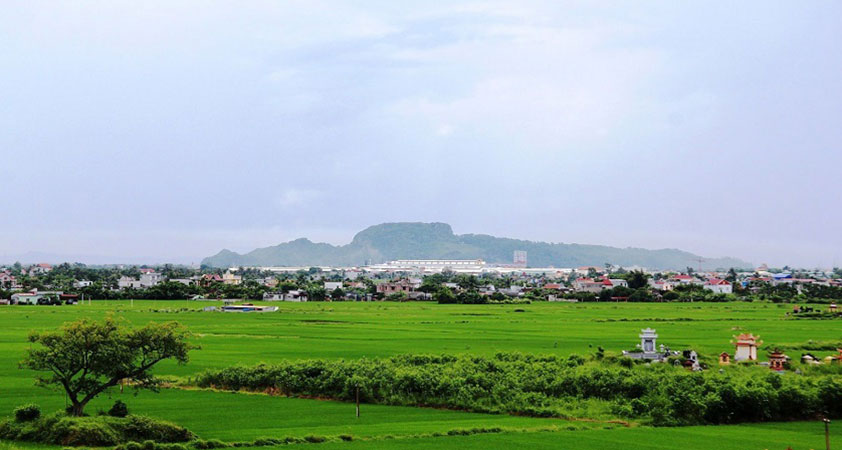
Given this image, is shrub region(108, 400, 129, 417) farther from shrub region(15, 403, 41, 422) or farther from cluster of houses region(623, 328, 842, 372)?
cluster of houses region(623, 328, 842, 372)

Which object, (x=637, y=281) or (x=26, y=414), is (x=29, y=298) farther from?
(x=637, y=281)

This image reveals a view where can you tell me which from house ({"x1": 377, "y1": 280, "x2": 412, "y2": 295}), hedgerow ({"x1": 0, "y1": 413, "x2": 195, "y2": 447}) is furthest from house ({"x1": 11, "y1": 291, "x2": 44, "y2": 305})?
hedgerow ({"x1": 0, "y1": 413, "x2": 195, "y2": 447})

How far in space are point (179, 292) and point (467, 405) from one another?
8702cm

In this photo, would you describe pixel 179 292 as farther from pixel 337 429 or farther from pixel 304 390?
pixel 337 429

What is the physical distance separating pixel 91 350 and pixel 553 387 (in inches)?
633

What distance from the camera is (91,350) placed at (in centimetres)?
2566

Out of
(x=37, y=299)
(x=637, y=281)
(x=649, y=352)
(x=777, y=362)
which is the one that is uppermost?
(x=637, y=281)

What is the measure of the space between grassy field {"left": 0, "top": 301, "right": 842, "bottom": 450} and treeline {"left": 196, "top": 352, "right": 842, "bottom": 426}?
1.09 meters

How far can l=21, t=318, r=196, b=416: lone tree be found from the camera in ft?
83.1

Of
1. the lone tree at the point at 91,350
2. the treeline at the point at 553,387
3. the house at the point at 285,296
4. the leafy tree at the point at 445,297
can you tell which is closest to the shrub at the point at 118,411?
the lone tree at the point at 91,350

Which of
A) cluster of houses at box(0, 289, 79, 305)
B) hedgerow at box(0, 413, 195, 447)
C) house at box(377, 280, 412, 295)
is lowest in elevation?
hedgerow at box(0, 413, 195, 447)

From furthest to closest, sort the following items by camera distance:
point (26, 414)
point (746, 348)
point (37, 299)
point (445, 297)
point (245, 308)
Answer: point (445, 297) → point (37, 299) → point (245, 308) → point (746, 348) → point (26, 414)

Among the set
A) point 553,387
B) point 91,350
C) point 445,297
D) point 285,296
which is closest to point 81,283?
point 285,296

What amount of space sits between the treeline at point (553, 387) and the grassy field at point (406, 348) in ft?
3.59
